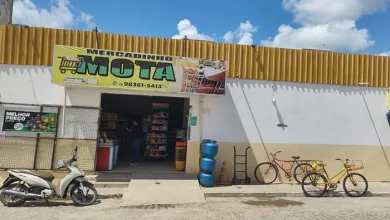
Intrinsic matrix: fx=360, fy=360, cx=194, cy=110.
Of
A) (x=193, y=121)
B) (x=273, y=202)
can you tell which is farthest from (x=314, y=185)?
(x=193, y=121)

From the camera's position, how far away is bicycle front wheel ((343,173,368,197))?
35.7ft

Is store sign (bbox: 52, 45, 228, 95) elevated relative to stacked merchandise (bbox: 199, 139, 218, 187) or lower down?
elevated

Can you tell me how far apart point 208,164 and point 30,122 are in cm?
557

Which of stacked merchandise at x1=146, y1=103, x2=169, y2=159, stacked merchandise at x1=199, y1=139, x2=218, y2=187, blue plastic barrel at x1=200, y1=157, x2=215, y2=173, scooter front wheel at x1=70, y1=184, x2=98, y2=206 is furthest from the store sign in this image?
stacked merchandise at x1=146, y1=103, x2=169, y2=159

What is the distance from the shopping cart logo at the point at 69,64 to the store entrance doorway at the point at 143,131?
105 inches

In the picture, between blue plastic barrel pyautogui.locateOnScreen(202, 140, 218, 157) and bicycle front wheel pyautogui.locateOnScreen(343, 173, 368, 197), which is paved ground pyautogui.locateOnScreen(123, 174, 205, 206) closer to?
blue plastic barrel pyautogui.locateOnScreen(202, 140, 218, 157)

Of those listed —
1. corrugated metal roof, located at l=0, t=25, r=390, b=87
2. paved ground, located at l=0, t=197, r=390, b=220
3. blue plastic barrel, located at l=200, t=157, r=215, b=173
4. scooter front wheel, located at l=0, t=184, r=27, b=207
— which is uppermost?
corrugated metal roof, located at l=0, t=25, r=390, b=87

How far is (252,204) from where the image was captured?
30.4ft

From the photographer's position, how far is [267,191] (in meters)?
10.7

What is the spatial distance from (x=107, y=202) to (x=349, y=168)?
23.7 ft

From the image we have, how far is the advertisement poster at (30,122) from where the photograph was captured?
428 inches

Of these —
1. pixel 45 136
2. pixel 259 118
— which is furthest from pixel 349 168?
pixel 45 136

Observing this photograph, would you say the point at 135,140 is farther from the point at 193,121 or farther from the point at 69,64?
the point at 69,64

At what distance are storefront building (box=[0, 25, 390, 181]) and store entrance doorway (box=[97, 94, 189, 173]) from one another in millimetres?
1537
